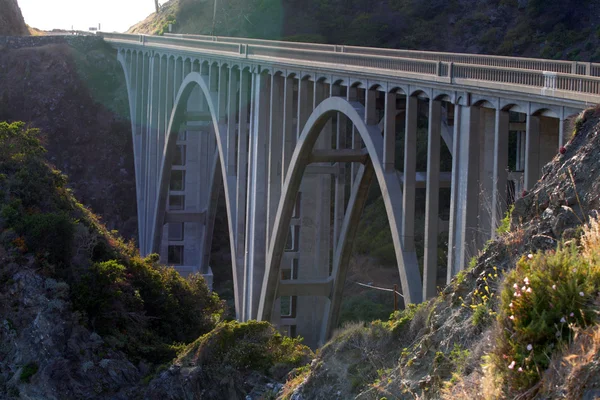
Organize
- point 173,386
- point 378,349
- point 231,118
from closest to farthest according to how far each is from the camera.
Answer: point 378,349 → point 173,386 → point 231,118

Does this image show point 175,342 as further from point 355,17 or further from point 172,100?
point 355,17

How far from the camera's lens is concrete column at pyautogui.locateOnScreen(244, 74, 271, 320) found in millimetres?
29578

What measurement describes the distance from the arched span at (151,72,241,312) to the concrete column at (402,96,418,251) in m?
14.8

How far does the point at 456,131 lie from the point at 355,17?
204 ft

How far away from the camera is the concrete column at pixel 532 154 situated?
45.1 ft

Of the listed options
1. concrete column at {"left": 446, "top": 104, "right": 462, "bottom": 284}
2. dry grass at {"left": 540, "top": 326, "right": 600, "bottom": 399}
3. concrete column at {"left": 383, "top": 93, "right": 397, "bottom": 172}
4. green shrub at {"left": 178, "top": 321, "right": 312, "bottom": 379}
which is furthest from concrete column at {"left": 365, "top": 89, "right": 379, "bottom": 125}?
dry grass at {"left": 540, "top": 326, "right": 600, "bottom": 399}

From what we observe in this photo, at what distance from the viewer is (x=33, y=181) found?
26.4 meters

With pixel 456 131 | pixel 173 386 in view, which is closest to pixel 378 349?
pixel 456 131

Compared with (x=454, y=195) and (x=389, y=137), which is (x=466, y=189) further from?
(x=389, y=137)

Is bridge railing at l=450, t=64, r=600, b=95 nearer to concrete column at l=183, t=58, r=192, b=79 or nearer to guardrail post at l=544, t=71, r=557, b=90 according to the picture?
guardrail post at l=544, t=71, r=557, b=90

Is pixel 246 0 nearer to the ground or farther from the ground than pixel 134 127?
farther from the ground

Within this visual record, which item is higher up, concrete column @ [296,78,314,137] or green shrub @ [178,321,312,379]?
concrete column @ [296,78,314,137]

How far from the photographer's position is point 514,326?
318 inches

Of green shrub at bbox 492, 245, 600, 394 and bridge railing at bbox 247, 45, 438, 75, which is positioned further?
bridge railing at bbox 247, 45, 438, 75
